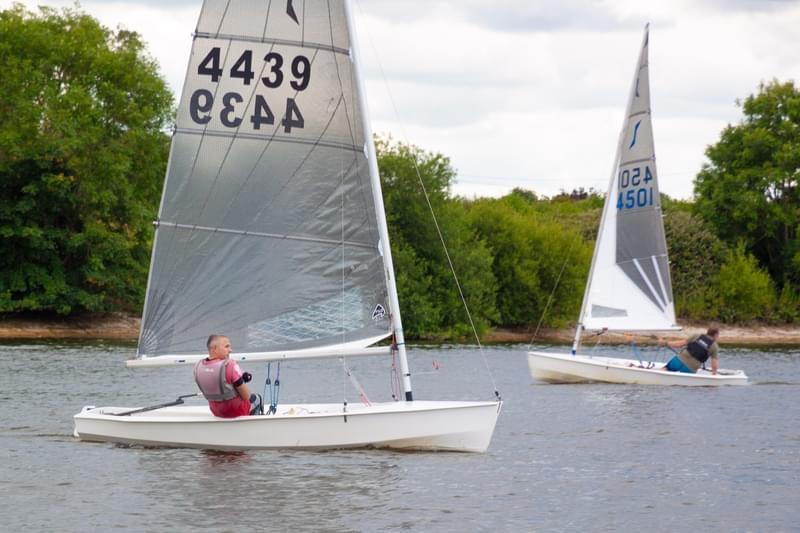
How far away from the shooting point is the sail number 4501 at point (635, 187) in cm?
3934

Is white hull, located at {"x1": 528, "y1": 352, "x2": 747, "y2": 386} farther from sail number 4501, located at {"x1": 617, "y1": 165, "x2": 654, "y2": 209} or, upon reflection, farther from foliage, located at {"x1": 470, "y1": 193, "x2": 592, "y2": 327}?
foliage, located at {"x1": 470, "y1": 193, "x2": 592, "y2": 327}

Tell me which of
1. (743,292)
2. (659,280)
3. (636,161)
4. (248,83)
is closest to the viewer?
(248,83)

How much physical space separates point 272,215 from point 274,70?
2164 mm

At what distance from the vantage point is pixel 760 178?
90125mm

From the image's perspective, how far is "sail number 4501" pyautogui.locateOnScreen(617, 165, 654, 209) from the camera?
129 feet

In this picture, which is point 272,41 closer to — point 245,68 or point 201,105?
point 245,68

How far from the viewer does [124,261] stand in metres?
69.3

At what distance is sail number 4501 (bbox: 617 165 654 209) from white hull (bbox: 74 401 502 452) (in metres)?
19.3

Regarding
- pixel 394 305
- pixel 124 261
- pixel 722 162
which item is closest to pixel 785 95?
pixel 722 162

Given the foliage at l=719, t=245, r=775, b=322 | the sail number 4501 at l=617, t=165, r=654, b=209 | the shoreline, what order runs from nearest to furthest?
the sail number 4501 at l=617, t=165, r=654, b=209, the shoreline, the foliage at l=719, t=245, r=775, b=322

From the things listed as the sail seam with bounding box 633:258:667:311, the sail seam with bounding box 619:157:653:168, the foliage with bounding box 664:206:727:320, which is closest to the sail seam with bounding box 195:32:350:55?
the sail seam with bounding box 619:157:653:168

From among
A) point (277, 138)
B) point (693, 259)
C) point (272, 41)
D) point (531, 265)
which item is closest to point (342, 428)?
point (277, 138)

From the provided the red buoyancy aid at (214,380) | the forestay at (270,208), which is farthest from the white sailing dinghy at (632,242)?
the red buoyancy aid at (214,380)

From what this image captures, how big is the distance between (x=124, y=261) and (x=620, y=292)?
35.7 m
